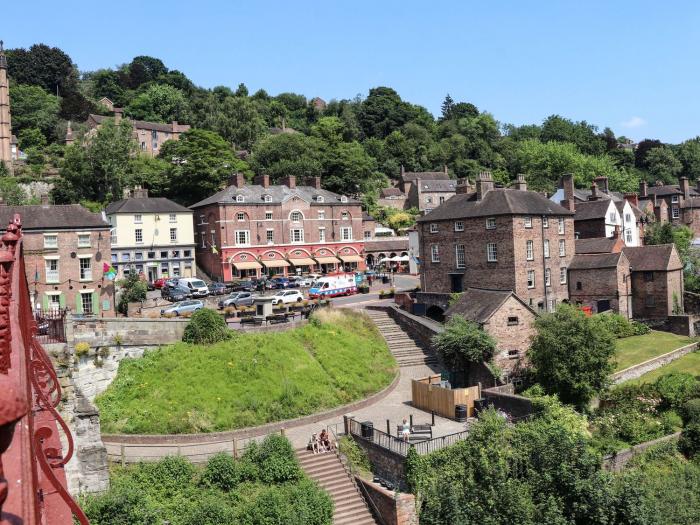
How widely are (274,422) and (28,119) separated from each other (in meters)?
83.6

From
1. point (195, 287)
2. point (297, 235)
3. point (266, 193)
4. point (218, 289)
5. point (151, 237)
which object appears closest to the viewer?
point (195, 287)

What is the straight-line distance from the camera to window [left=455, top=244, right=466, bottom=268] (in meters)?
46.0

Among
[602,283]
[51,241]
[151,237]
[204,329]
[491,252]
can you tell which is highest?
[151,237]

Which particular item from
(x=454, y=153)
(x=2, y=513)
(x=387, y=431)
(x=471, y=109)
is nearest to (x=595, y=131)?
(x=471, y=109)

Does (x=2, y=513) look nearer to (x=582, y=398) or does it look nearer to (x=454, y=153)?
(x=582, y=398)

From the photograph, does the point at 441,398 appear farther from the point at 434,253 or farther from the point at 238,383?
the point at 434,253

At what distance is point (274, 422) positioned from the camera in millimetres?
27047

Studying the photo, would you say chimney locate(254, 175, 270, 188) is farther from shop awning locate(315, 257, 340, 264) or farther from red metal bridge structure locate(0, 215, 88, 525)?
red metal bridge structure locate(0, 215, 88, 525)

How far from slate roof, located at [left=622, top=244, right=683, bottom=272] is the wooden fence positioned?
2208 centimetres

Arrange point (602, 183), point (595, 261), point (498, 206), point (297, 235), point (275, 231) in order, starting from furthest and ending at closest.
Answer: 1. point (602, 183)
2. point (297, 235)
3. point (275, 231)
4. point (595, 261)
5. point (498, 206)

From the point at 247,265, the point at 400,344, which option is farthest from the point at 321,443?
the point at 247,265

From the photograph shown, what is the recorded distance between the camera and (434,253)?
4800 cm

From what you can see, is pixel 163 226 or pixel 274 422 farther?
pixel 163 226

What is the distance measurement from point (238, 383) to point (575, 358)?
16.1 meters
